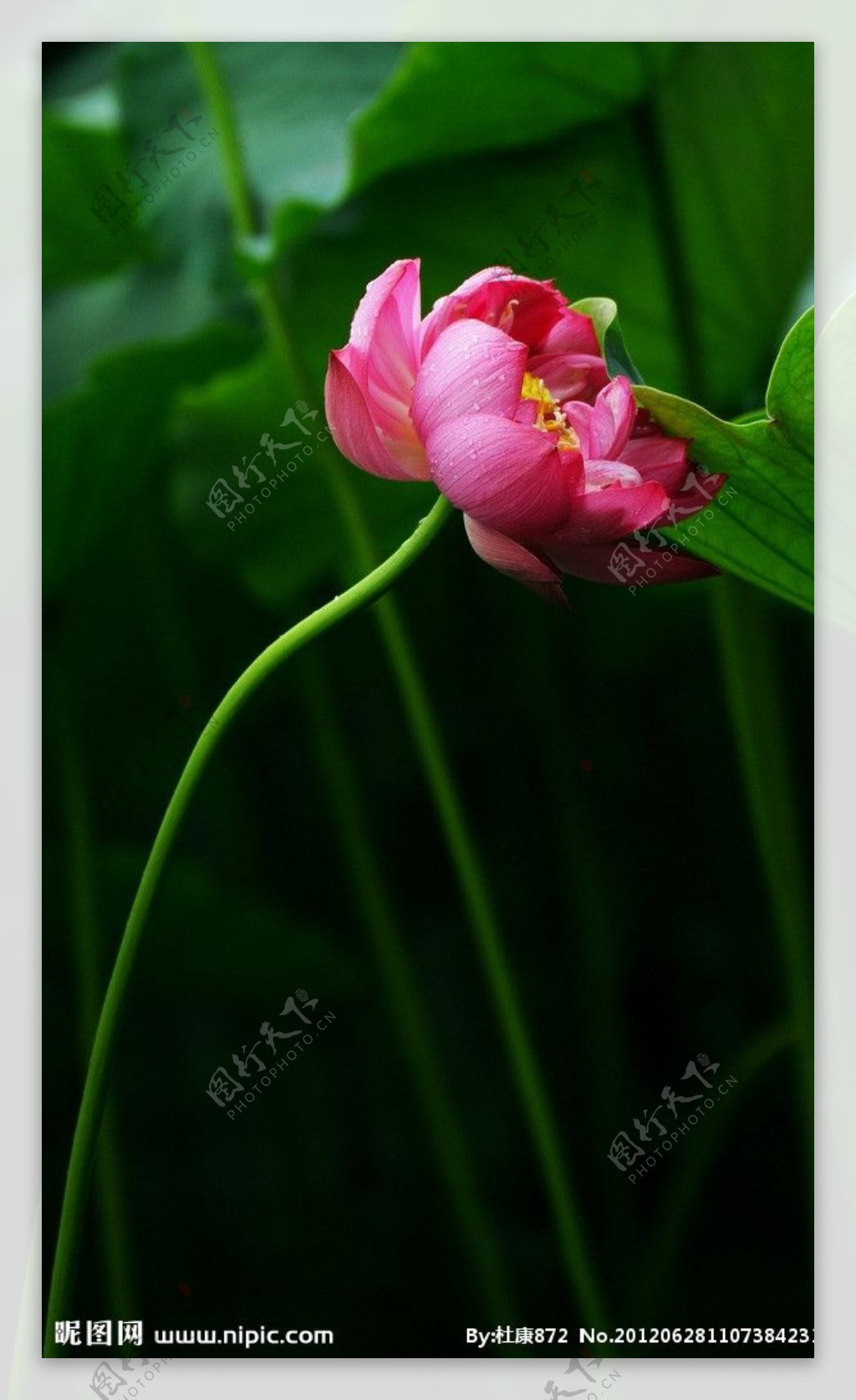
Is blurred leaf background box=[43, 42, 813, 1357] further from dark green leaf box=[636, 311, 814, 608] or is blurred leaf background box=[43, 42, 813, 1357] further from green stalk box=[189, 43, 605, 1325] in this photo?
dark green leaf box=[636, 311, 814, 608]

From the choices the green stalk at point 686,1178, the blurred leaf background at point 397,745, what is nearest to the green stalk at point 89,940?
the blurred leaf background at point 397,745

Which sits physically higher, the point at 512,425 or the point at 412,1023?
the point at 512,425

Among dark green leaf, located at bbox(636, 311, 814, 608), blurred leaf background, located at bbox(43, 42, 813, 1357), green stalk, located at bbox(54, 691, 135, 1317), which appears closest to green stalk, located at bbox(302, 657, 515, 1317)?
blurred leaf background, located at bbox(43, 42, 813, 1357)

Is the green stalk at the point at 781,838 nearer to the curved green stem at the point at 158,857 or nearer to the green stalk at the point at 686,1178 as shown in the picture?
the green stalk at the point at 686,1178

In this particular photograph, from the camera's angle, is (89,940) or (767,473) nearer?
(767,473)

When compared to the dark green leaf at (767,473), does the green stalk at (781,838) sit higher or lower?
lower

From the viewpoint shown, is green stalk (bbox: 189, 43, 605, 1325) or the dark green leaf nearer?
the dark green leaf

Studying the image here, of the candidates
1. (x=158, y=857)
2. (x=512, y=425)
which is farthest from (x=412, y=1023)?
(x=512, y=425)

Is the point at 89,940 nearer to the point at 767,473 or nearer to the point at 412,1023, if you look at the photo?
the point at 412,1023
